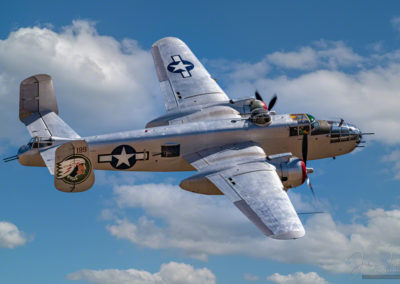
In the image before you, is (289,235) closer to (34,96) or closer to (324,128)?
(324,128)

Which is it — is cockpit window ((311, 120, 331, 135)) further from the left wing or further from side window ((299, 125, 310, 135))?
the left wing

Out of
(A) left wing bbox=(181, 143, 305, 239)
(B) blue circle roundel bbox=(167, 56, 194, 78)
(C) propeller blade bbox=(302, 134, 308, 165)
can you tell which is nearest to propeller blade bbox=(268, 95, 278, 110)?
(C) propeller blade bbox=(302, 134, 308, 165)

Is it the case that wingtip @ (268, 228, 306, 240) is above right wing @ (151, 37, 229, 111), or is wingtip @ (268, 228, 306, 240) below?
below

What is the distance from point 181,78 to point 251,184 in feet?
45.6

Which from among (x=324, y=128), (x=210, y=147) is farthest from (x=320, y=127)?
(x=210, y=147)

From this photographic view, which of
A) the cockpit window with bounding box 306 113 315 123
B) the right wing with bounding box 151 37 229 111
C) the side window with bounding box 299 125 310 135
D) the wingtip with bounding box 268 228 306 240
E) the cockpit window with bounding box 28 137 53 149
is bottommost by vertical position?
the wingtip with bounding box 268 228 306 240

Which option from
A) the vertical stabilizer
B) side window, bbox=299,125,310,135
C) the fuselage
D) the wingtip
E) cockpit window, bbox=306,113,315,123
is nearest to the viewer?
the wingtip

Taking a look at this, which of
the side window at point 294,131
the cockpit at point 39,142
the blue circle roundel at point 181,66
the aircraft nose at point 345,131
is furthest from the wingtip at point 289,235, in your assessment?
the blue circle roundel at point 181,66

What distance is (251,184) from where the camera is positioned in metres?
25.5

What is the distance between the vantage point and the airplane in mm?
24172

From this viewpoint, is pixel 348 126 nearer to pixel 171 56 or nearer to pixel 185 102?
pixel 185 102

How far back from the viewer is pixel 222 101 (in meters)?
33.5

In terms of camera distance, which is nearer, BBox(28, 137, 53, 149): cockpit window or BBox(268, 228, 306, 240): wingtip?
BBox(268, 228, 306, 240): wingtip

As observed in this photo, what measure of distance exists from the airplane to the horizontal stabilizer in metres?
0.05
